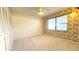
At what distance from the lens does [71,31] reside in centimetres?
117

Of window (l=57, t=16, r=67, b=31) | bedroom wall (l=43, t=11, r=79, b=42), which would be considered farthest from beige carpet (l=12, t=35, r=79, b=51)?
window (l=57, t=16, r=67, b=31)

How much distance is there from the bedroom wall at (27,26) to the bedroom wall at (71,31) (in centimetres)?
10

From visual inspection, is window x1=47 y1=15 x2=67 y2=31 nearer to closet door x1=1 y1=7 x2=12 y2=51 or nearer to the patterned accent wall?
the patterned accent wall

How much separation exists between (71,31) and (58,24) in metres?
0.20

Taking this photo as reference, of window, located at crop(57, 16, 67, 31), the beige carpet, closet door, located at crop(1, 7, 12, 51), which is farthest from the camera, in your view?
window, located at crop(57, 16, 67, 31)

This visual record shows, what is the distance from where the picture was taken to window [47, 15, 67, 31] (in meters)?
1.20

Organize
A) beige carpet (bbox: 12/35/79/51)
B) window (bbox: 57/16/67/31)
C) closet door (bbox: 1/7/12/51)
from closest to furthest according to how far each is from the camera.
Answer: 1. closet door (bbox: 1/7/12/51)
2. beige carpet (bbox: 12/35/79/51)
3. window (bbox: 57/16/67/31)

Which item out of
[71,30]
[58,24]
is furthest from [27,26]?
[71,30]

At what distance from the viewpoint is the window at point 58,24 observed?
1196mm

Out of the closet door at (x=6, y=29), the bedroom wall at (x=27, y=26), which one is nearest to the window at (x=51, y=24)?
the bedroom wall at (x=27, y=26)

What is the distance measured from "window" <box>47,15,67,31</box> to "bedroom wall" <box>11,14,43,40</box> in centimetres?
15

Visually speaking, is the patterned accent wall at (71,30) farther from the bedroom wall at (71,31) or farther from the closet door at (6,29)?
the closet door at (6,29)
